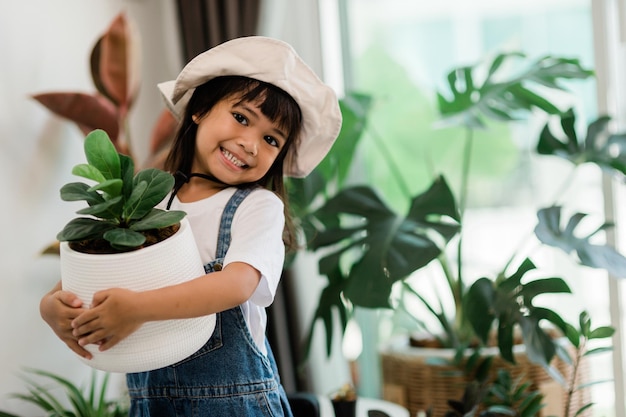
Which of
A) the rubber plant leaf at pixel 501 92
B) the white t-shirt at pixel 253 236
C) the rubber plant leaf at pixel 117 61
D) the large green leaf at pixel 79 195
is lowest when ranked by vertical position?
the white t-shirt at pixel 253 236

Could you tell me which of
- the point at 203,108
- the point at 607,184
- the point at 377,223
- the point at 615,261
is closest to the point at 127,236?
the point at 203,108

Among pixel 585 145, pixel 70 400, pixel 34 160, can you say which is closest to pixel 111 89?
pixel 34 160

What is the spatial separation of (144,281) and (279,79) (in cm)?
41

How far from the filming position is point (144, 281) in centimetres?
102

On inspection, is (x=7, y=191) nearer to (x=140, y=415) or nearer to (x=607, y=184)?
(x=140, y=415)

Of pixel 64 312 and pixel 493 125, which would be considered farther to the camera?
pixel 493 125

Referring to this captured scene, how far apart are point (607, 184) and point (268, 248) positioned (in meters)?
1.31

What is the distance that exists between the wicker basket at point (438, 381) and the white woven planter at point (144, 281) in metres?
→ 1.05

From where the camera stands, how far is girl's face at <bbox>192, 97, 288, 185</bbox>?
1.23 m

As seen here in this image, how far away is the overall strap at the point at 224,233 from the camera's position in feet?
3.95

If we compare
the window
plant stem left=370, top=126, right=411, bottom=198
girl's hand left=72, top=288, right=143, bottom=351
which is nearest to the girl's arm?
girl's hand left=72, top=288, right=143, bottom=351

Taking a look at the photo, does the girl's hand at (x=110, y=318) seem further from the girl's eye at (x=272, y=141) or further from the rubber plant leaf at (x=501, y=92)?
the rubber plant leaf at (x=501, y=92)

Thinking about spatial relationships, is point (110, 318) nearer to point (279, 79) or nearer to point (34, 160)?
point (279, 79)

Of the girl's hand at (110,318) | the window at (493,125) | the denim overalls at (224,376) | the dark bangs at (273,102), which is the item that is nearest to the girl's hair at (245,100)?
the dark bangs at (273,102)
